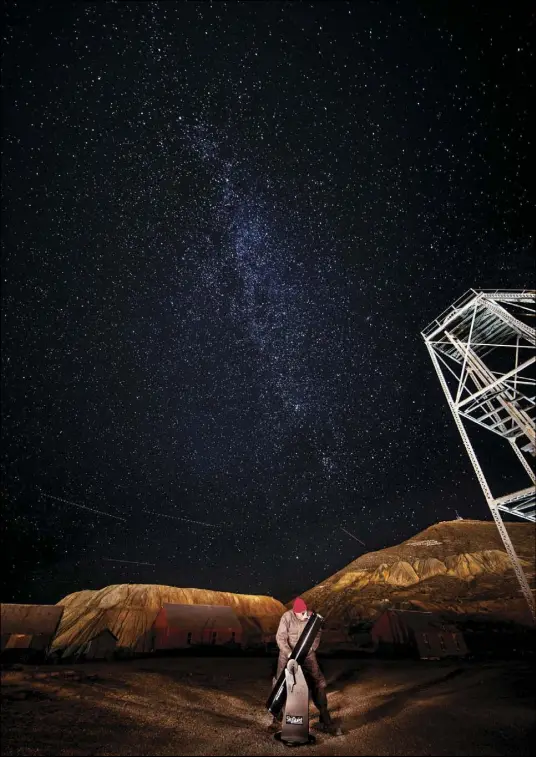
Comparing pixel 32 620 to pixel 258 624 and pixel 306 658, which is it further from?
pixel 258 624

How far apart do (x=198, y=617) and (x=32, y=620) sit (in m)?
22.7

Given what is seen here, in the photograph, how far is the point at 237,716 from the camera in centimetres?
682

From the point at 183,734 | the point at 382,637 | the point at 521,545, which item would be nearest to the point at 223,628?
the point at 382,637

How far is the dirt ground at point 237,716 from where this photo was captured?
15.7ft

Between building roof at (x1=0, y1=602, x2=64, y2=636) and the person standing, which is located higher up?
building roof at (x1=0, y1=602, x2=64, y2=636)

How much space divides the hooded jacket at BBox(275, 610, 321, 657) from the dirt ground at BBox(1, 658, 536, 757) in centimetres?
111

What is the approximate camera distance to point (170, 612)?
41.3 meters

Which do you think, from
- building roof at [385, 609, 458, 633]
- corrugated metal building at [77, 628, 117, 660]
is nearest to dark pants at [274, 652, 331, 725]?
building roof at [385, 609, 458, 633]

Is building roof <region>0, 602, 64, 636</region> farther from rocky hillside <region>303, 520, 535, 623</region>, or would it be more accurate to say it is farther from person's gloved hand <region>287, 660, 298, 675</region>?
rocky hillside <region>303, 520, 535, 623</region>

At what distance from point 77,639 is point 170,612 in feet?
93.9

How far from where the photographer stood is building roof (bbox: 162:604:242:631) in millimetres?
40125

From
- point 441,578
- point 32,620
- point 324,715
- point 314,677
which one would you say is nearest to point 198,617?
point 32,620

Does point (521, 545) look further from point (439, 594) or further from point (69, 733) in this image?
point (69, 733)

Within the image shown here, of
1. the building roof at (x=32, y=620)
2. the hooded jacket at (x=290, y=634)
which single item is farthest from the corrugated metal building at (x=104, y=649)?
the hooded jacket at (x=290, y=634)
